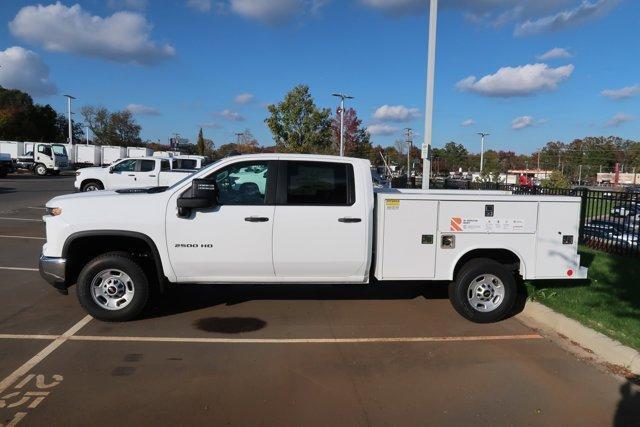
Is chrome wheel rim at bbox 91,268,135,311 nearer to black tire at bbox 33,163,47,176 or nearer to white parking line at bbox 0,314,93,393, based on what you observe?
white parking line at bbox 0,314,93,393

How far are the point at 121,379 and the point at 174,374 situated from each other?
436 mm

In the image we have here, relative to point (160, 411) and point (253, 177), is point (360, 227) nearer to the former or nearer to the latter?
point (253, 177)

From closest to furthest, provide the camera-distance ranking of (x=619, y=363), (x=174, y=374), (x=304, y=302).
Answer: (x=174, y=374)
(x=619, y=363)
(x=304, y=302)

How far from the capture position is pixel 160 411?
13.0 feet

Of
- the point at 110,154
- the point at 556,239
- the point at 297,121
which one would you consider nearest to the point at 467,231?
the point at 556,239

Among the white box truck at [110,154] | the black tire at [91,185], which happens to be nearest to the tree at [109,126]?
the white box truck at [110,154]

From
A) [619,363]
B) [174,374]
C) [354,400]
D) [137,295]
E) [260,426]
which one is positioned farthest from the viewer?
[137,295]

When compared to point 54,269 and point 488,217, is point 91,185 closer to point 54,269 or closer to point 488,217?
point 54,269

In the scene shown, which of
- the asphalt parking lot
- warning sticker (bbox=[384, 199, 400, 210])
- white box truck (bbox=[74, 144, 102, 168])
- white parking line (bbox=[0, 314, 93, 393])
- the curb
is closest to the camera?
the asphalt parking lot

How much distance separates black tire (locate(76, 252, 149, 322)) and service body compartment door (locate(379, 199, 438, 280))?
9.04ft

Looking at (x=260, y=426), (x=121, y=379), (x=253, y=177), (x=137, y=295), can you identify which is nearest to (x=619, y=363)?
(x=260, y=426)

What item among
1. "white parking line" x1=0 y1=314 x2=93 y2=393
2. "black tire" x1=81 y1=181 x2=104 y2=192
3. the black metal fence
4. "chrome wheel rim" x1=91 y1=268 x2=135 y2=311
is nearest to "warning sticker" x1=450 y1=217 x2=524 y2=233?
"chrome wheel rim" x1=91 y1=268 x2=135 y2=311

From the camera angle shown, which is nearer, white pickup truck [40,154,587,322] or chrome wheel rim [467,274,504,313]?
white pickup truck [40,154,587,322]

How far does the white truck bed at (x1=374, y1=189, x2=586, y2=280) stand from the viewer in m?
6.07
